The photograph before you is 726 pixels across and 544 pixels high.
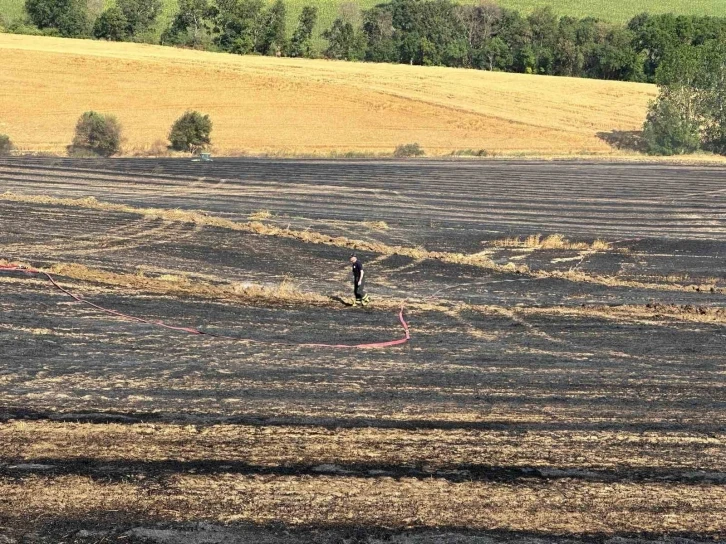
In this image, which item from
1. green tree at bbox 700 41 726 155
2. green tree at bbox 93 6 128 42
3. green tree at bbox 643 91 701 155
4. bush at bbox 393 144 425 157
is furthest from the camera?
green tree at bbox 93 6 128 42

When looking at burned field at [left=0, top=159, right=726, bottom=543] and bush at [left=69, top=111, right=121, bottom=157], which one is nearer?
burned field at [left=0, top=159, right=726, bottom=543]

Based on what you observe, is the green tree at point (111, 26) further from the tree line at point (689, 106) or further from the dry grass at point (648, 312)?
the dry grass at point (648, 312)

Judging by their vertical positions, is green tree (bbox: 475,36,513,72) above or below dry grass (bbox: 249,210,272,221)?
above

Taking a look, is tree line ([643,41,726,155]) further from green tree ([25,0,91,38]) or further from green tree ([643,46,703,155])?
green tree ([25,0,91,38])

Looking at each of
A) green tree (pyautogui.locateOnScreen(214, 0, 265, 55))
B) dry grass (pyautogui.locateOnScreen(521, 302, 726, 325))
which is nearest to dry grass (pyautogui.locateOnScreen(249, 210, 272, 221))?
dry grass (pyautogui.locateOnScreen(521, 302, 726, 325))

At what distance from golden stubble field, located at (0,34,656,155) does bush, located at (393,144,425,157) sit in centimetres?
243

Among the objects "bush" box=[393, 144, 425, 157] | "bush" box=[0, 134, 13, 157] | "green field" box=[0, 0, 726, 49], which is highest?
"green field" box=[0, 0, 726, 49]

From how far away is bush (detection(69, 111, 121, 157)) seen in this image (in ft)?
210

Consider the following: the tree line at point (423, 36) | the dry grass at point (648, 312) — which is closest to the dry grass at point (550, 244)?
the dry grass at point (648, 312)

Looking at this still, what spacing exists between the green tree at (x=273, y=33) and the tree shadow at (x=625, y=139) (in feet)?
144

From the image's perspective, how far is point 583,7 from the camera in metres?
168

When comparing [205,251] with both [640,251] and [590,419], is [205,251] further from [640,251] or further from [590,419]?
[590,419]

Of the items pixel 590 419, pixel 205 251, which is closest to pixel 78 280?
pixel 205 251

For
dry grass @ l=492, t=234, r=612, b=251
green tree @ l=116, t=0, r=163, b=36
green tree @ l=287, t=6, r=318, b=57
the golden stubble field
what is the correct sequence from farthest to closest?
green tree @ l=116, t=0, r=163, b=36 → green tree @ l=287, t=6, r=318, b=57 → the golden stubble field → dry grass @ l=492, t=234, r=612, b=251
